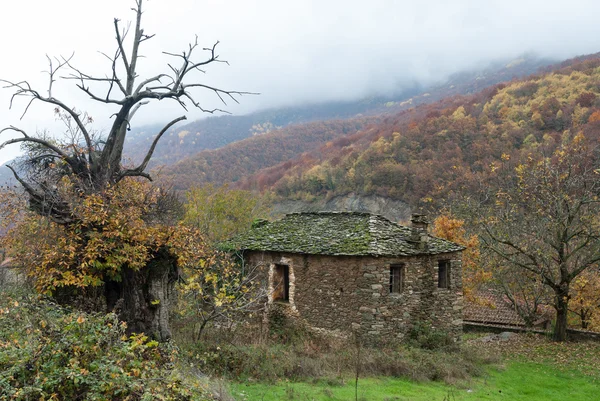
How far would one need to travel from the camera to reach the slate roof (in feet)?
49.8

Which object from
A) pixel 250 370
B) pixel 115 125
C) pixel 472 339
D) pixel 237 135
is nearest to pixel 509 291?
pixel 472 339

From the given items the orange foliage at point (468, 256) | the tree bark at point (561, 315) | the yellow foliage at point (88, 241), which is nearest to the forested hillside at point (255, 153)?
the orange foliage at point (468, 256)

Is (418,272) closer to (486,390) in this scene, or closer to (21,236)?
(486,390)

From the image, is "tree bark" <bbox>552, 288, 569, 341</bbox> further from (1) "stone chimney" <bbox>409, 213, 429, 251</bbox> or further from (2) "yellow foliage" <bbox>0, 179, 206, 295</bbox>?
(2) "yellow foliage" <bbox>0, 179, 206, 295</bbox>

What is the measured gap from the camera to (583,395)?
11914mm

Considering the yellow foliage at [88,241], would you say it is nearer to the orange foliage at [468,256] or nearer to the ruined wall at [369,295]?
the ruined wall at [369,295]

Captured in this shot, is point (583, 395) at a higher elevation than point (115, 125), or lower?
lower

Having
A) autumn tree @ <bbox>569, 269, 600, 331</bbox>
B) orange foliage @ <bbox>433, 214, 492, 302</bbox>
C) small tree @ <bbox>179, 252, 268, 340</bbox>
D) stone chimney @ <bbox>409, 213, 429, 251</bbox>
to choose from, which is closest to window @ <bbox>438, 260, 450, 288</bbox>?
stone chimney @ <bbox>409, 213, 429, 251</bbox>

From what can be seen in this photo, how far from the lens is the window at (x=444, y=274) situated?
1623 cm

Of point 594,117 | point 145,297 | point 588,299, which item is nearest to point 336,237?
point 145,297

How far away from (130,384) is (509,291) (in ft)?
75.1

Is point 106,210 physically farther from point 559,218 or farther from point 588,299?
point 588,299

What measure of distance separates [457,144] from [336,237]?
36878 millimetres

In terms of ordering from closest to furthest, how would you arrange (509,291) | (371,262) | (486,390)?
1. (486,390)
2. (371,262)
3. (509,291)
